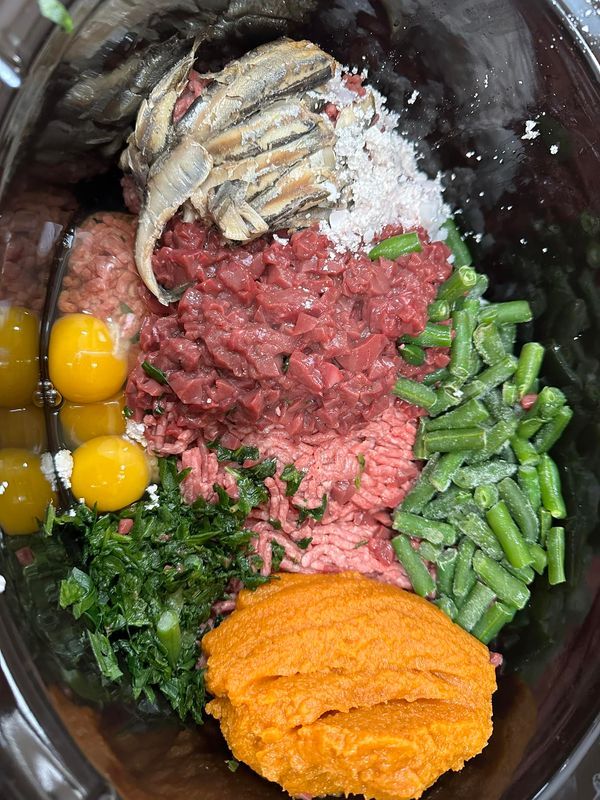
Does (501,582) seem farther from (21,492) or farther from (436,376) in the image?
(21,492)

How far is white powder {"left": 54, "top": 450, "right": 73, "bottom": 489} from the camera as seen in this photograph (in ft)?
10.2

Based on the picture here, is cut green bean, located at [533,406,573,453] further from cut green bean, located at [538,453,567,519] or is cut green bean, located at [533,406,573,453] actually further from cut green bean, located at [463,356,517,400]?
cut green bean, located at [463,356,517,400]

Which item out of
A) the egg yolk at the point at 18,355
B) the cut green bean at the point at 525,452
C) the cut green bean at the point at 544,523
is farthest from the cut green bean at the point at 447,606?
the egg yolk at the point at 18,355

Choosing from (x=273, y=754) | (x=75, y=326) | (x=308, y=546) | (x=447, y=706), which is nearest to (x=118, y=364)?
(x=75, y=326)

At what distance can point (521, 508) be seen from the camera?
10.4 feet

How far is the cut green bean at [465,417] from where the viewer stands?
10.4 ft

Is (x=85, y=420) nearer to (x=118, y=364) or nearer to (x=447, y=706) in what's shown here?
(x=118, y=364)

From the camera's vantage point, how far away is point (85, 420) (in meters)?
3.21

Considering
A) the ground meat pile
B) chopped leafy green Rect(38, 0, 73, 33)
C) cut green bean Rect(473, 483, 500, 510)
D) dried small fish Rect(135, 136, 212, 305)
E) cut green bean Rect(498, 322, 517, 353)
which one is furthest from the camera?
cut green bean Rect(498, 322, 517, 353)

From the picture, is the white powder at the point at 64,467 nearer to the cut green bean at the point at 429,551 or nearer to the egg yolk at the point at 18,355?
the egg yolk at the point at 18,355

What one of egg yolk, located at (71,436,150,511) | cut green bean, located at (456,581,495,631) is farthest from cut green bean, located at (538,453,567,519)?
egg yolk, located at (71,436,150,511)

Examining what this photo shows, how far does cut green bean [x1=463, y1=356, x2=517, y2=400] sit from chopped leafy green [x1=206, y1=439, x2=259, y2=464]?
1106 millimetres

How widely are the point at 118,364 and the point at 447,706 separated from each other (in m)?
2.17

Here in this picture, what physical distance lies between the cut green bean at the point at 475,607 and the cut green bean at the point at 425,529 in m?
0.28
